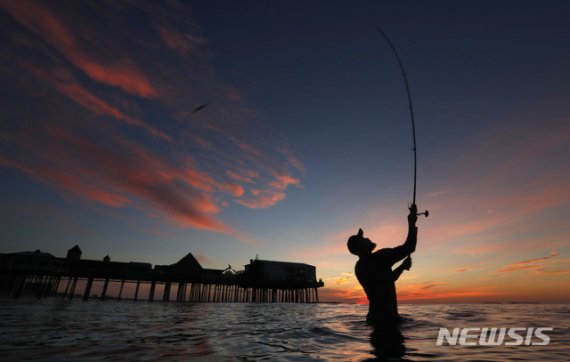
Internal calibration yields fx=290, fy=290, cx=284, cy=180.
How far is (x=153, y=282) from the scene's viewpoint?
48812 mm

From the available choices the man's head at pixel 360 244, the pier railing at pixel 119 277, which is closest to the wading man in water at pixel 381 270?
the man's head at pixel 360 244

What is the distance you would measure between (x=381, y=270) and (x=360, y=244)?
0.62 metres

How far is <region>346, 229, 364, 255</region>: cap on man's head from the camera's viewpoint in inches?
229

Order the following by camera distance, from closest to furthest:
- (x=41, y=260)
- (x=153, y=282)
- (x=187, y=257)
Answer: (x=41, y=260)
(x=153, y=282)
(x=187, y=257)

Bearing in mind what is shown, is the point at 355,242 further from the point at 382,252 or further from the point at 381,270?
the point at 381,270

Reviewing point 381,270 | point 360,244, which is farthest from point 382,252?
point 360,244

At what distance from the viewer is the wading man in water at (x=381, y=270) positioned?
525 centimetres

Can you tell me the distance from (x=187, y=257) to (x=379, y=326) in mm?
52253

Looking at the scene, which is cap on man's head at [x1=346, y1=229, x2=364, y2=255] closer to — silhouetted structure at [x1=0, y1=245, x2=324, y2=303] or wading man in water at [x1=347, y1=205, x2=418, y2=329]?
wading man in water at [x1=347, y1=205, x2=418, y2=329]

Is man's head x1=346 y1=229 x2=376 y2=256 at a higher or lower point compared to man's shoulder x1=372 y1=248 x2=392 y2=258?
higher

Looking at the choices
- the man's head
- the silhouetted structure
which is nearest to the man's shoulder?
the man's head

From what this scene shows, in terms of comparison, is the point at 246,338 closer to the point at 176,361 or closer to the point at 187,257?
the point at 176,361

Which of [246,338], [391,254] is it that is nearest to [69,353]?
[246,338]

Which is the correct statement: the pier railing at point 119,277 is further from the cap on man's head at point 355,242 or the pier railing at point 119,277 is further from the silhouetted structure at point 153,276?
the cap on man's head at point 355,242
